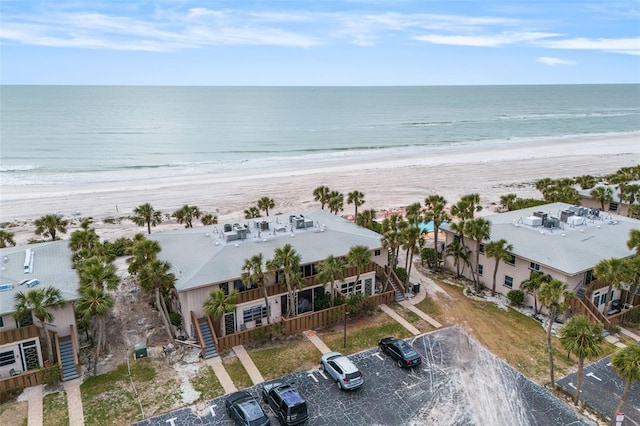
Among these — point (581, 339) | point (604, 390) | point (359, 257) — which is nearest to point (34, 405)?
point (359, 257)

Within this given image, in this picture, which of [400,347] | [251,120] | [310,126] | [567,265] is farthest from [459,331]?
[251,120]

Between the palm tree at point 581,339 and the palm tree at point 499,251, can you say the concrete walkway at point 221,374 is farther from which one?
the palm tree at point 499,251

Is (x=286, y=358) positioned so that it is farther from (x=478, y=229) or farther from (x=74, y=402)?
(x=478, y=229)

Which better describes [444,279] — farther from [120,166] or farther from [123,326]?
[120,166]

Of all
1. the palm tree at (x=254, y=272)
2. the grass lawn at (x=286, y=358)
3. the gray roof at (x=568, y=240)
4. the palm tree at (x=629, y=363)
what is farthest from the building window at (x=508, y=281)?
the palm tree at (x=254, y=272)

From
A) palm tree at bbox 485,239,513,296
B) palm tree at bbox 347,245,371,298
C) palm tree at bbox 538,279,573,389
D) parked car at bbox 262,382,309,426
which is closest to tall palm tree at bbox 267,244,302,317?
palm tree at bbox 347,245,371,298

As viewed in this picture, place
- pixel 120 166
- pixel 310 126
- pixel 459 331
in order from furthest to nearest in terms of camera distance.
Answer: pixel 310 126, pixel 120 166, pixel 459 331
